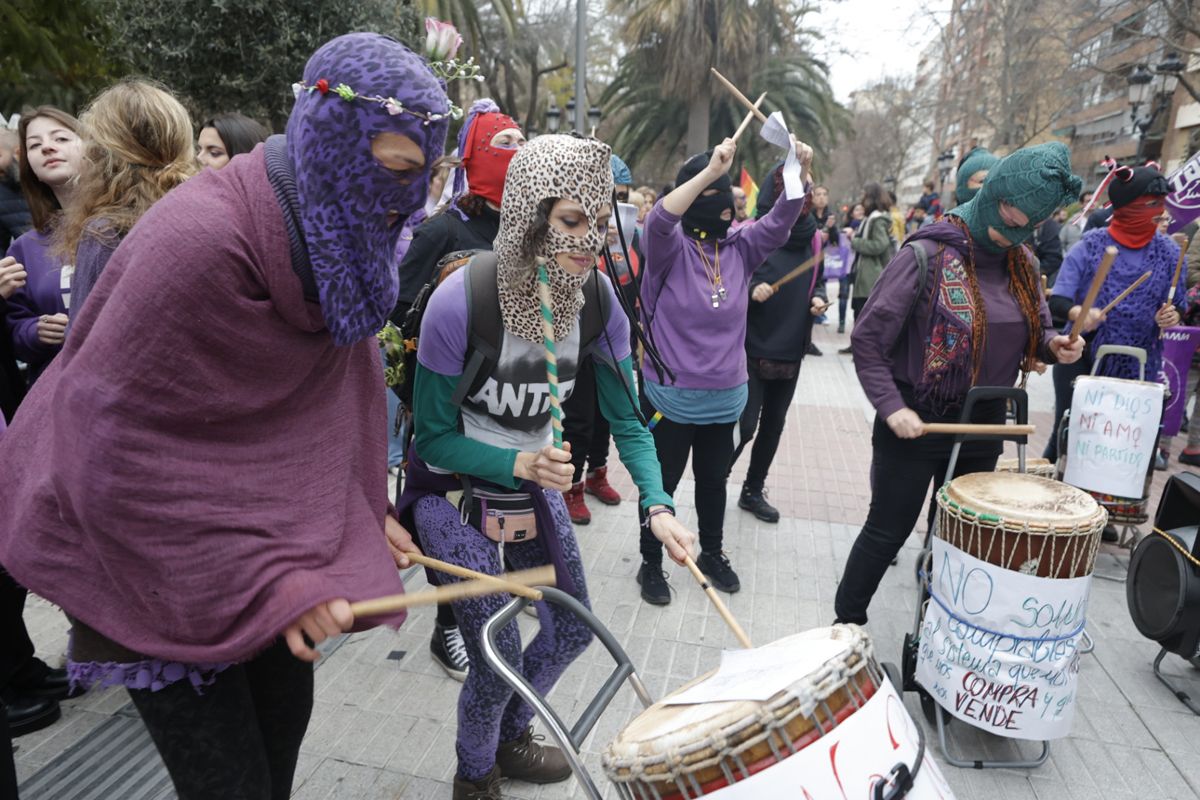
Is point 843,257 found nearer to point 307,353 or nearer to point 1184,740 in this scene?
point 1184,740

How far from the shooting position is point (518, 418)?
2.26 meters

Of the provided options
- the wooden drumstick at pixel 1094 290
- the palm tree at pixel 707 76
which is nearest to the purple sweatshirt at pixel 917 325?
the wooden drumstick at pixel 1094 290

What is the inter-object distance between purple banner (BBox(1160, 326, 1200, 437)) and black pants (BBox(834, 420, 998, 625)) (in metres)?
4.04

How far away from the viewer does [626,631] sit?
11.8 ft

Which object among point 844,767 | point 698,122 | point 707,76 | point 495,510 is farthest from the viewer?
point 698,122

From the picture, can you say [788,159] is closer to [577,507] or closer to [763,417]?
[763,417]

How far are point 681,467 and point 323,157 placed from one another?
282 cm

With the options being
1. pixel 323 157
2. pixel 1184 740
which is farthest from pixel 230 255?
pixel 1184 740

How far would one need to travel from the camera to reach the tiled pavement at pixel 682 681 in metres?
2.65

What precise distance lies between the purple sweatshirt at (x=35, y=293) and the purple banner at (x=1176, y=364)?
7.14m

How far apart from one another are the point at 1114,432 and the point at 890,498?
1.88 metres

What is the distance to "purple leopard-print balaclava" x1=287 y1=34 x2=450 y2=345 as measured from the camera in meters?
1.33

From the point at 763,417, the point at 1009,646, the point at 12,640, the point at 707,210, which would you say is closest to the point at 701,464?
the point at 763,417

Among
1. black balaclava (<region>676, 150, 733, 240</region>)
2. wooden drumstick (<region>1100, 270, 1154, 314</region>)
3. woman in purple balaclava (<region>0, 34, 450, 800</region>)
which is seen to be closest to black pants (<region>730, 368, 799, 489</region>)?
black balaclava (<region>676, 150, 733, 240</region>)
